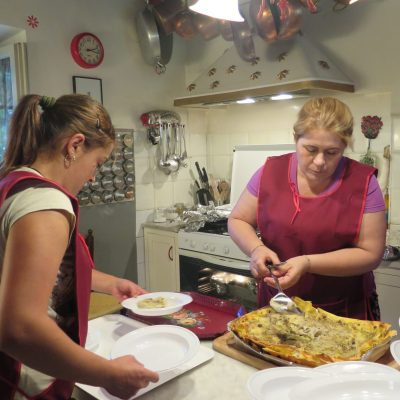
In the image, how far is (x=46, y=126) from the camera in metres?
0.94

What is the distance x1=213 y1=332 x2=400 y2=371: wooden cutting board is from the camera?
3.43ft

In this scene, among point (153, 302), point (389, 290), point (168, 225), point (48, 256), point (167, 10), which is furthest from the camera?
point (168, 225)

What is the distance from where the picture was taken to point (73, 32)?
267cm

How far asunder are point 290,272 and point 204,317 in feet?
1.03

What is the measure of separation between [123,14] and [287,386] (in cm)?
269

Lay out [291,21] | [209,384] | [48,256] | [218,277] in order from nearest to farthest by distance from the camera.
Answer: [48,256] < [209,384] < [291,21] < [218,277]

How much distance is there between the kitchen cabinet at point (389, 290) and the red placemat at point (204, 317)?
3.38ft

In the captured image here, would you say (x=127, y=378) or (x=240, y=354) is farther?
(x=240, y=354)

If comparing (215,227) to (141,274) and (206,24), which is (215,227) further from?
(206,24)

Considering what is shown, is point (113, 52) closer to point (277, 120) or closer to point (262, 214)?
point (277, 120)

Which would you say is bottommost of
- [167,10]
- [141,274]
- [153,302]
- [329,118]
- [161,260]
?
[141,274]

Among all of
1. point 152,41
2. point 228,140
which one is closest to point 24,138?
point 152,41

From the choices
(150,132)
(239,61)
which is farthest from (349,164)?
(150,132)

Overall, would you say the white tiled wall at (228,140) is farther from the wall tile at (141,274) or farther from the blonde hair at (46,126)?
the blonde hair at (46,126)
